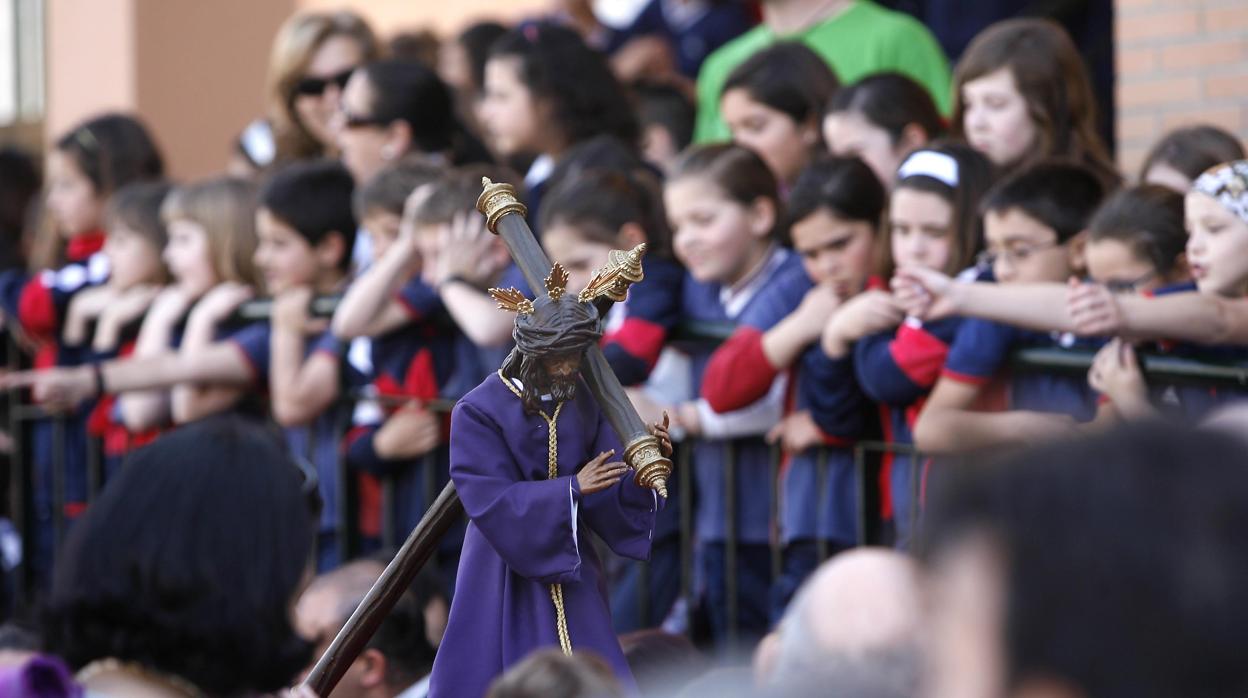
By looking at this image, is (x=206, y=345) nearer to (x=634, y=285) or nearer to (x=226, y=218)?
(x=226, y=218)

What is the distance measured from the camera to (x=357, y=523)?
18.9 feet

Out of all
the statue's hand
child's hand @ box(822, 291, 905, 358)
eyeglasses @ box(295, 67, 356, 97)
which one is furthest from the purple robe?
eyeglasses @ box(295, 67, 356, 97)

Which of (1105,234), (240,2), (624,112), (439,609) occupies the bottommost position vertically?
(439,609)

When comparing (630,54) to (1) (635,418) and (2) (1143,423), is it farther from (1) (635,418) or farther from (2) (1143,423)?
(2) (1143,423)

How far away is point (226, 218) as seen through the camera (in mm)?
6332

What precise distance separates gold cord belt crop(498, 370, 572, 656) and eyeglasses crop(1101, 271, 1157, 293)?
1.81m

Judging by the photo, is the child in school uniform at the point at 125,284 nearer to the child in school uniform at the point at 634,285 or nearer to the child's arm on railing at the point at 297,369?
the child's arm on railing at the point at 297,369

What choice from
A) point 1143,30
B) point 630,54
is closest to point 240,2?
point 630,54

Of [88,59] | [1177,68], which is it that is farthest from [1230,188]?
[88,59]

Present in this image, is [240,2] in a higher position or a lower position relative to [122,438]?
higher

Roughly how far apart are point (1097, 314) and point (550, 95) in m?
2.70

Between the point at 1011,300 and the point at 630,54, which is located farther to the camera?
the point at 630,54

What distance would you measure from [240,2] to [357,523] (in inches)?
204

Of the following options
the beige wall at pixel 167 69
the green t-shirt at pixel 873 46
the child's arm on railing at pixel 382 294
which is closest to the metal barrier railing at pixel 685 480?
the child's arm on railing at pixel 382 294
